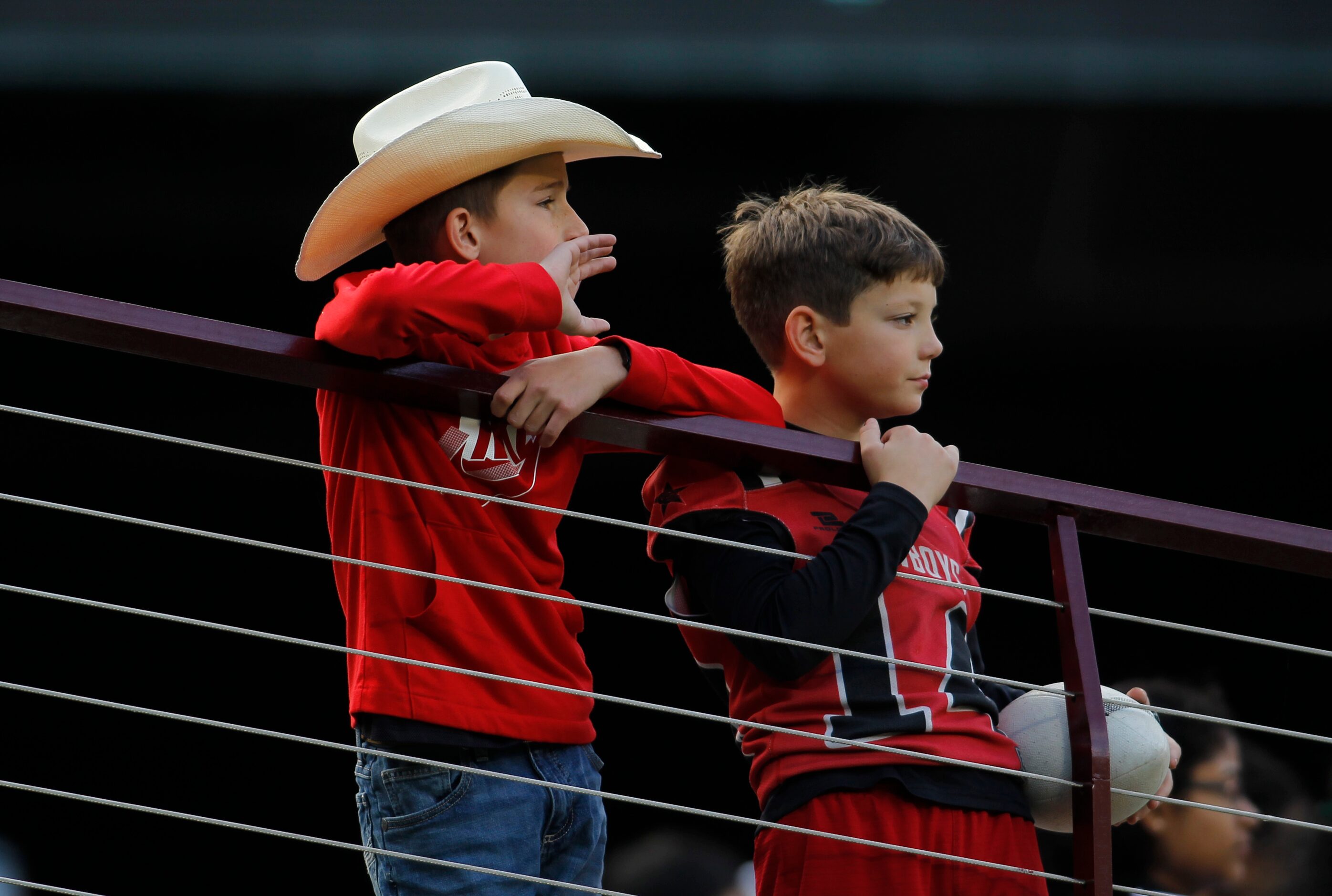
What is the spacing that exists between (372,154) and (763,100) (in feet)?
6.01

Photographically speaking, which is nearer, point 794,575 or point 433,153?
point 794,575

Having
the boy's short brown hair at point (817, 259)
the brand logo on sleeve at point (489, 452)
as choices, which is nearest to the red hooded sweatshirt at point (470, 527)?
the brand logo on sleeve at point (489, 452)

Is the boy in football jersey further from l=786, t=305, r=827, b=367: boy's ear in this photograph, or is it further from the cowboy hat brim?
the cowboy hat brim

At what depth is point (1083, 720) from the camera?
136 cm

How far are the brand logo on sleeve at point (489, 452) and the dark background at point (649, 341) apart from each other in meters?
1.89

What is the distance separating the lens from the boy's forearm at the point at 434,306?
4.17ft

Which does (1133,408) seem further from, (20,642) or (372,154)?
(20,642)

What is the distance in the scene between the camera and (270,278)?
11.4 ft

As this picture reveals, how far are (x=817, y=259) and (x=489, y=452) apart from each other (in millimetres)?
522

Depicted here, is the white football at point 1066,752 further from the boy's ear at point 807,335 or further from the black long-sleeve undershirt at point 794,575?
the boy's ear at point 807,335

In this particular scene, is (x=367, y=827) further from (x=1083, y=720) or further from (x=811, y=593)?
(x=1083, y=720)

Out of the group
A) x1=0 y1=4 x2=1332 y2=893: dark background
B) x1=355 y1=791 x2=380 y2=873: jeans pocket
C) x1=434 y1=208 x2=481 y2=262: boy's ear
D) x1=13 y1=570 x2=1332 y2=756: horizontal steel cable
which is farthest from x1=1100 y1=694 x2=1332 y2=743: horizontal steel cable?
x1=0 y1=4 x2=1332 y2=893: dark background

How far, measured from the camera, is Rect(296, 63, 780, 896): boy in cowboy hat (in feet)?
4.41

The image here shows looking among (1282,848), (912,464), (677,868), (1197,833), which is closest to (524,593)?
(912,464)
